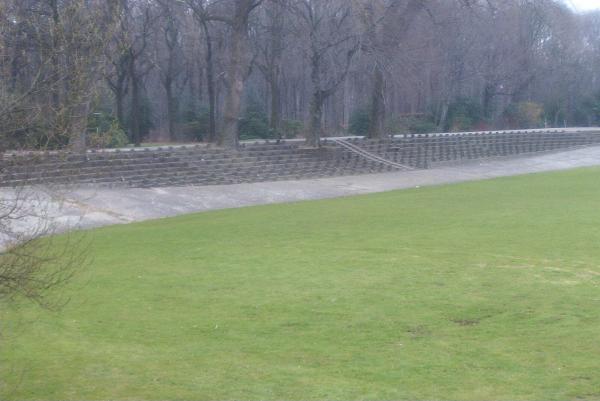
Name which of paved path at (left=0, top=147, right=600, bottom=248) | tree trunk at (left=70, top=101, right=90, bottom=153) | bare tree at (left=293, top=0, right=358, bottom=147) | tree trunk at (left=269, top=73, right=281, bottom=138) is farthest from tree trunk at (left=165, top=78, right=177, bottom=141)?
tree trunk at (left=70, top=101, right=90, bottom=153)

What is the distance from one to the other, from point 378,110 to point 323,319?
4033 cm

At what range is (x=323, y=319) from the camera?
12703 millimetres

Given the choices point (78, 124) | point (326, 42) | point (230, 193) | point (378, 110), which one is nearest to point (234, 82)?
point (326, 42)

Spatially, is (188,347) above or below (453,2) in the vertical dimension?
below

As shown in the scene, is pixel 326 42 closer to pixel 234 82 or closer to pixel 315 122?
pixel 315 122

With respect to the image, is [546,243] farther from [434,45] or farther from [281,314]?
[434,45]

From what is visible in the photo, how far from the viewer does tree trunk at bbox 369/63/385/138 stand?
168ft

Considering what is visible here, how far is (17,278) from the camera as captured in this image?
8.12 meters

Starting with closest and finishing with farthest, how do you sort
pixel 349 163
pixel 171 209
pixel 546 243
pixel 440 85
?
1. pixel 546 243
2. pixel 171 209
3. pixel 349 163
4. pixel 440 85

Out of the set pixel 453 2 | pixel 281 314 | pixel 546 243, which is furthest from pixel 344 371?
pixel 453 2

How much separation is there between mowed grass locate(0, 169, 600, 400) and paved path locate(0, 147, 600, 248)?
4337mm

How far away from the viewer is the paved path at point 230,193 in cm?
2789

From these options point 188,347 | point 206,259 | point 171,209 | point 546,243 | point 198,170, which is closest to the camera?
point 188,347

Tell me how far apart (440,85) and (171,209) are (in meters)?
46.6
